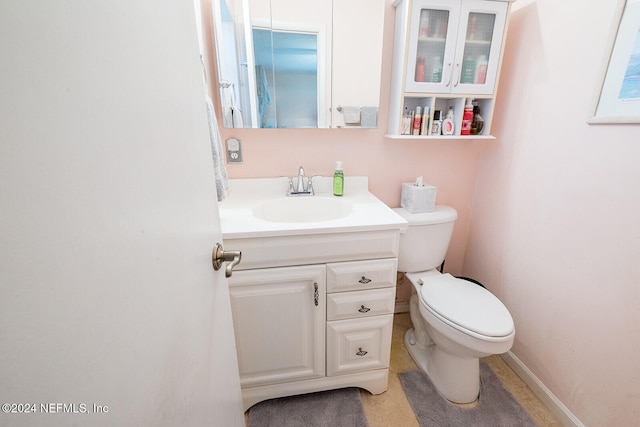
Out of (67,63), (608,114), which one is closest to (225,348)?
(67,63)

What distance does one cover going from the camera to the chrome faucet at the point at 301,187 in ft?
4.51

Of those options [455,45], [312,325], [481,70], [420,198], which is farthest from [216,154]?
[481,70]

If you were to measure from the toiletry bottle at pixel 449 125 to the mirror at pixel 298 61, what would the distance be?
337 millimetres

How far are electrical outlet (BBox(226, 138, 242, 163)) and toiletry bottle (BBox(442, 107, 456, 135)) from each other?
100cm

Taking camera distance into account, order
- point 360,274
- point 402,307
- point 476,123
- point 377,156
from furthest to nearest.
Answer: point 402,307, point 377,156, point 476,123, point 360,274

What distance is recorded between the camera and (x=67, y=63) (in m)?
0.27

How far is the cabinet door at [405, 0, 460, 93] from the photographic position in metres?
1.15

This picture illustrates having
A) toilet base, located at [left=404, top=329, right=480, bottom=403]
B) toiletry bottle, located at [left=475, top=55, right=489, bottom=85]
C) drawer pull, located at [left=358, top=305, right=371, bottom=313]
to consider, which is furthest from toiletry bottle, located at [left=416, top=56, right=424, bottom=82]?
toilet base, located at [left=404, top=329, right=480, bottom=403]

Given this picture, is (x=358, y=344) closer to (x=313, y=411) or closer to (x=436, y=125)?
(x=313, y=411)

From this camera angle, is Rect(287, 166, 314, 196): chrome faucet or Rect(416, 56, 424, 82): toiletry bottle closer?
Rect(416, 56, 424, 82): toiletry bottle

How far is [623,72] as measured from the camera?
2.86 feet

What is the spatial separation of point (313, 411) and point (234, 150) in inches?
49.2

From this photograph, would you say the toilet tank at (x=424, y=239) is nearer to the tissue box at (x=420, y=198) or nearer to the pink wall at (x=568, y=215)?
the tissue box at (x=420, y=198)

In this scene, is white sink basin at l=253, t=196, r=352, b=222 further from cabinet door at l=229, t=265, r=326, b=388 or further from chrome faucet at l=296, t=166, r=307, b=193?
cabinet door at l=229, t=265, r=326, b=388
